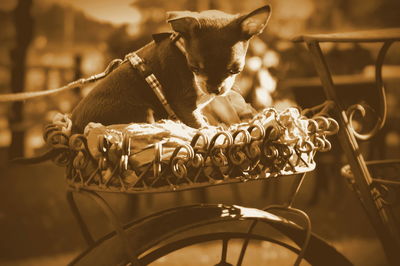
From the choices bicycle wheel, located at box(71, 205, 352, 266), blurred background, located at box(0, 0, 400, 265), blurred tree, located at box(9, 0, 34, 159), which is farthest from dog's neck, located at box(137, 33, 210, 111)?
blurred tree, located at box(9, 0, 34, 159)

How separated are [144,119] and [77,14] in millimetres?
3378

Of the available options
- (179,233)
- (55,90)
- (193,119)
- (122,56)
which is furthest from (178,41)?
(122,56)

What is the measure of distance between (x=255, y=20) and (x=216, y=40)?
3.4 inches

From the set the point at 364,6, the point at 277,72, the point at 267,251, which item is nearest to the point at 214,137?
the point at 267,251

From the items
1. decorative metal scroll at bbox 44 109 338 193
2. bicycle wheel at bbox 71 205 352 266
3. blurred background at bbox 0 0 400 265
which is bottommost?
bicycle wheel at bbox 71 205 352 266

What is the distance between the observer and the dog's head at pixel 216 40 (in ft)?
A: 3.18

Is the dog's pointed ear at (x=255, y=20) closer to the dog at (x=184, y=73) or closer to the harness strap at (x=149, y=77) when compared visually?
the dog at (x=184, y=73)

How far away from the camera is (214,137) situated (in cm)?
81

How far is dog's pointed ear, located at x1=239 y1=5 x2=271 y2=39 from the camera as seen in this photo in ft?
3.19

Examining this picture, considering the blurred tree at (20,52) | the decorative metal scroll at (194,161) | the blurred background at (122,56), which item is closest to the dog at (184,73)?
the decorative metal scroll at (194,161)

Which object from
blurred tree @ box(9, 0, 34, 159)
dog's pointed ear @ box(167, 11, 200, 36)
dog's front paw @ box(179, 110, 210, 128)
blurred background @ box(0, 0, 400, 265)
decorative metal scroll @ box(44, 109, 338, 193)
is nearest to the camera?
decorative metal scroll @ box(44, 109, 338, 193)

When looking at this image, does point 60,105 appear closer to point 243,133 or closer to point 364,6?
point 364,6

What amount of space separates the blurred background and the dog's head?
101 cm

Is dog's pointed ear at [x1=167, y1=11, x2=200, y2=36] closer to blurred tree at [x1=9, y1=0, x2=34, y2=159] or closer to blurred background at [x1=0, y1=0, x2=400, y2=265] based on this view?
blurred background at [x1=0, y1=0, x2=400, y2=265]
